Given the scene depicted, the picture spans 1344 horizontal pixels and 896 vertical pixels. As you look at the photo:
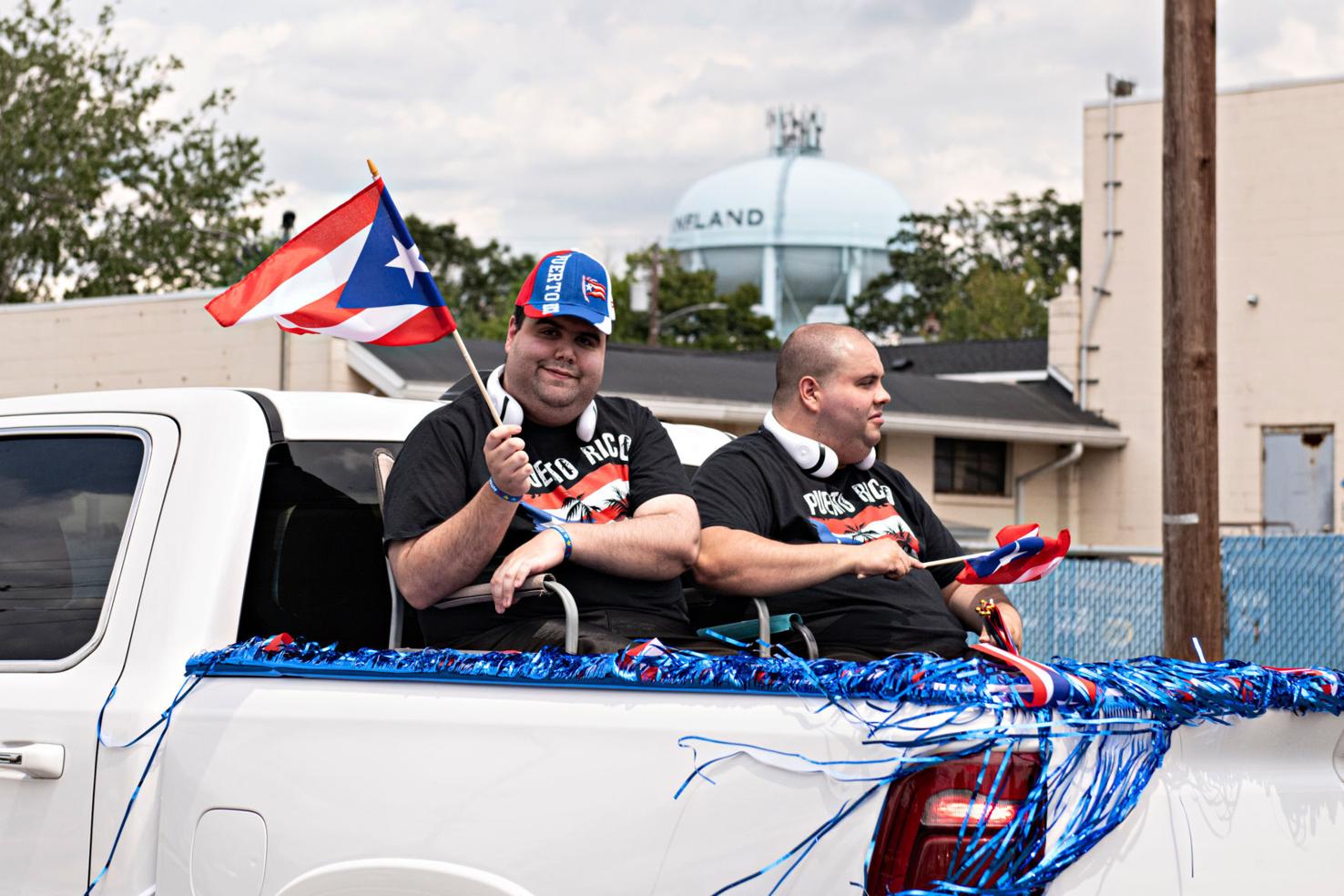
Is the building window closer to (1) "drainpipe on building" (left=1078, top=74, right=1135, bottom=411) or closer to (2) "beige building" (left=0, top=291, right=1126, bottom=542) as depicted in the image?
(2) "beige building" (left=0, top=291, right=1126, bottom=542)

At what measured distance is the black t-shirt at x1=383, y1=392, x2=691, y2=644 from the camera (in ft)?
12.0

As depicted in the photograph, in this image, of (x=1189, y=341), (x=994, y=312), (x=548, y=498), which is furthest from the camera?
(x=994, y=312)

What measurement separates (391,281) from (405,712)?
4.09ft

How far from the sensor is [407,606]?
12.5 ft

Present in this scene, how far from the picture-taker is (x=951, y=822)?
2691mm

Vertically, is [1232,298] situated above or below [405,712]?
above

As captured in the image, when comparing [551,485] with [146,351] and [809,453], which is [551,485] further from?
[146,351]

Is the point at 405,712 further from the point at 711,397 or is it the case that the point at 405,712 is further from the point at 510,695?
the point at 711,397

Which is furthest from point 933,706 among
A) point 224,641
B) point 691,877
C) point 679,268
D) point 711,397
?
point 679,268

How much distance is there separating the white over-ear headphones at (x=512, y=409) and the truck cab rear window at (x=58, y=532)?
82 centimetres

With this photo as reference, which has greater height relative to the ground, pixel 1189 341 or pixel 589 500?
pixel 1189 341

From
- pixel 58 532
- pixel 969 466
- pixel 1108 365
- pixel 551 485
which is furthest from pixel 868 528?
pixel 1108 365

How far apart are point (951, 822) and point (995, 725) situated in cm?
17

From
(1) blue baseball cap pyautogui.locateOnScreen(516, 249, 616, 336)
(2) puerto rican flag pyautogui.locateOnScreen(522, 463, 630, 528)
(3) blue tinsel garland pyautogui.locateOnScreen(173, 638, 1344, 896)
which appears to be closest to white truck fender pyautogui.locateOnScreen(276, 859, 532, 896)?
(3) blue tinsel garland pyautogui.locateOnScreen(173, 638, 1344, 896)
